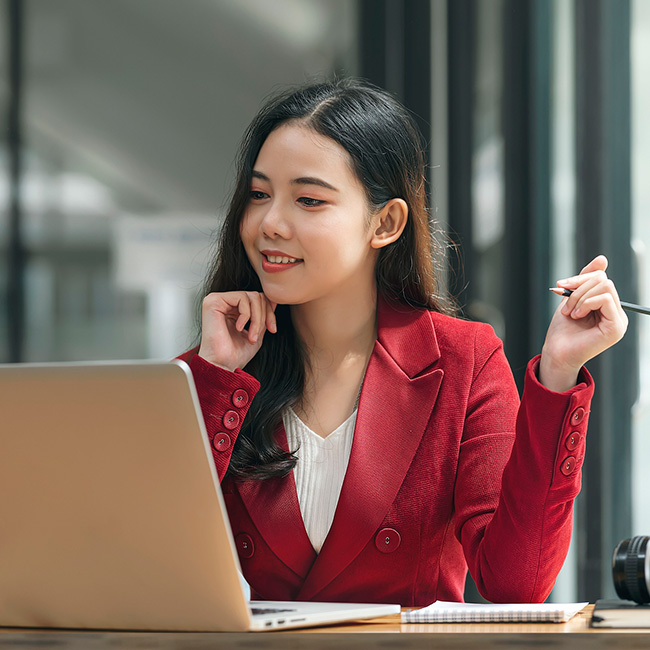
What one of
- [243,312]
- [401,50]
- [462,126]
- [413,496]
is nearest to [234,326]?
[243,312]

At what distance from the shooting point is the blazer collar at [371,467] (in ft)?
4.18

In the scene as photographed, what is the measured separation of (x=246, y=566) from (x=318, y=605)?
1.28 ft

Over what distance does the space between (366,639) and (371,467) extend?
0.54m

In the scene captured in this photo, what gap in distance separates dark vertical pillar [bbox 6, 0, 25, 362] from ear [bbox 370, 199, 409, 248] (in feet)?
6.49

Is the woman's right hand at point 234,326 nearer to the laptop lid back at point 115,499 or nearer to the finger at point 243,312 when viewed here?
the finger at point 243,312

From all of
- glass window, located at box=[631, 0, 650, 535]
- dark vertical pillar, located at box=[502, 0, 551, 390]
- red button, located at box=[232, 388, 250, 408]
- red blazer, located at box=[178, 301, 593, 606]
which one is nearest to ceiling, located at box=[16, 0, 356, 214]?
dark vertical pillar, located at box=[502, 0, 551, 390]

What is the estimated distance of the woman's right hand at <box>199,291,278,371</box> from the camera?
139cm

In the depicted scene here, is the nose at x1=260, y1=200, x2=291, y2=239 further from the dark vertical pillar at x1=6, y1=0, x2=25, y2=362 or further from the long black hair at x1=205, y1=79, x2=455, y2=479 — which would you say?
the dark vertical pillar at x1=6, y1=0, x2=25, y2=362

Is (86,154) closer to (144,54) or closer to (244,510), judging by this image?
(144,54)

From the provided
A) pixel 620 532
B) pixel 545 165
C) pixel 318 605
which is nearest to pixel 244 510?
pixel 318 605

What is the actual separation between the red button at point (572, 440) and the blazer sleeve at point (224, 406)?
40 centimetres

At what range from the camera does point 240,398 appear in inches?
48.0

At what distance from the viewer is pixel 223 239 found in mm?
1536

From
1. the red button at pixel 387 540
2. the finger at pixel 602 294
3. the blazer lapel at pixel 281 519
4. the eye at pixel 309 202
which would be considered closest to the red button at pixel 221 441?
the blazer lapel at pixel 281 519
